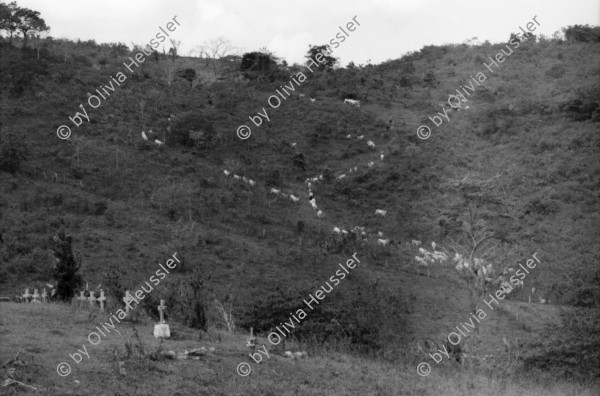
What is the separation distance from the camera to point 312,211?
4106 cm

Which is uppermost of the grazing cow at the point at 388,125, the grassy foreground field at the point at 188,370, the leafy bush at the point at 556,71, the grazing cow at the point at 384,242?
the leafy bush at the point at 556,71

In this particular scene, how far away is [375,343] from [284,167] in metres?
27.8

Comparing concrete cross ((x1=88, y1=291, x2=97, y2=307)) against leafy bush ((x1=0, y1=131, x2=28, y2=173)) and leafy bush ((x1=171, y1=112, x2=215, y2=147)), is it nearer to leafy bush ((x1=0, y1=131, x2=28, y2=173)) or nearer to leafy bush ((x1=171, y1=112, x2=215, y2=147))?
leafy bush ((x1=0, y1=131, x2=28, y2=173))

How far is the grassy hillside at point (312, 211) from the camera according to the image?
16.5 metres

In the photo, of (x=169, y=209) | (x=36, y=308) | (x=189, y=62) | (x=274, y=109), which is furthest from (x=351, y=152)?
(x=36, y=308)

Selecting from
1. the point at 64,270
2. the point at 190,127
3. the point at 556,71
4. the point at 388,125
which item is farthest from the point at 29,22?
the point at 556,71

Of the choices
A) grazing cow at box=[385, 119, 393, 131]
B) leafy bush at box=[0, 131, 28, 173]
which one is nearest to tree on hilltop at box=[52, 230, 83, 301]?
leafy bush at box=[0, 131, 28, 173]

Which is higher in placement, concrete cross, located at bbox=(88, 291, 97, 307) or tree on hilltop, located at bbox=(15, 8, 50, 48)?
tree on hilltop, located at bbox=(15, 8, 50, 48)

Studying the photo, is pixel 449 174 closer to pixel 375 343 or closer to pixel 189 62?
pixel 375 343

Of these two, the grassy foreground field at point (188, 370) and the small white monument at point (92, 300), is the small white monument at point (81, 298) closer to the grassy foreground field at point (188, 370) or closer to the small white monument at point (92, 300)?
the small white monument at point (92, 300)

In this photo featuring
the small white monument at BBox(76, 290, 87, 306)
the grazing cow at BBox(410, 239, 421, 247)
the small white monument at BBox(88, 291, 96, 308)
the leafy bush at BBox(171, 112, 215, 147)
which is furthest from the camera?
the leafy bush at BBox(171, 112, 215, 147)

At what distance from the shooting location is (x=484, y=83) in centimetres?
6366

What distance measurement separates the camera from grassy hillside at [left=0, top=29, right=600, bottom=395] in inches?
649

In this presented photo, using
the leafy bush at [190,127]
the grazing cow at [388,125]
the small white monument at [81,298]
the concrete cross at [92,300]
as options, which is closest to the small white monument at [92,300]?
the concrete cross at [92,300]
